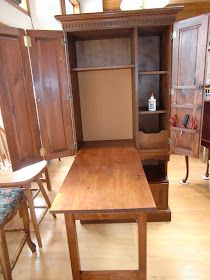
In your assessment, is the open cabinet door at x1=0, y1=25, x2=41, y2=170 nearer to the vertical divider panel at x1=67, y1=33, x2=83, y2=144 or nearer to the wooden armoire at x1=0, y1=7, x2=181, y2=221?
the wooden armoire at x1=0, y1=7, x2=181, y2=221

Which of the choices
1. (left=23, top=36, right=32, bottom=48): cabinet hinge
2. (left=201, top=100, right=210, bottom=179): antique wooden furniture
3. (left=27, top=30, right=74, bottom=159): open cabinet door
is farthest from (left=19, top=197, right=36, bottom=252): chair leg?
(left=201, top=100, right=210, bottom=179): antique wooden furniture

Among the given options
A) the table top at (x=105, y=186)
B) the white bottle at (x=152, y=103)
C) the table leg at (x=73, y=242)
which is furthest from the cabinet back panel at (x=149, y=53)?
the table leg at (x=73, y=242)

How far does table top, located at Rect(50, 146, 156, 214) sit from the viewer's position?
1.18 meters

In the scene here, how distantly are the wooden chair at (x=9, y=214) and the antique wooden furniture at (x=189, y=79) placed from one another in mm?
1721

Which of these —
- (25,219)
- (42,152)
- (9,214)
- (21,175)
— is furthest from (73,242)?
(42,152)

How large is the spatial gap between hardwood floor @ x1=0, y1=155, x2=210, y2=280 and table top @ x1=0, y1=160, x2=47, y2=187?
0.60m

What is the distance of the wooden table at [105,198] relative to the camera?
118 centimetres

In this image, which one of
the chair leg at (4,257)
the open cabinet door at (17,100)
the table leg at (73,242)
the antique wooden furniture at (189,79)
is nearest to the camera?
the table leg at (73,242)

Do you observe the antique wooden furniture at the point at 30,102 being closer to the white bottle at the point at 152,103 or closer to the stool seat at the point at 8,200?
the stool seat at the point at 8,200

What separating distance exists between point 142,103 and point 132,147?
505 millimetres

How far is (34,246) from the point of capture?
1.92 meters

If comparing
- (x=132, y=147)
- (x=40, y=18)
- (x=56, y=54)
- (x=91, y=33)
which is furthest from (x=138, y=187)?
(x=40, y=18)

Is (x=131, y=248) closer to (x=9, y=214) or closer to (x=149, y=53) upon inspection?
(x=9, y=214)

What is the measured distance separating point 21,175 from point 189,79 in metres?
1.94
